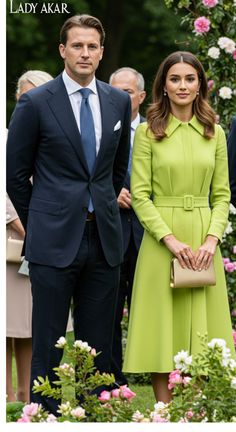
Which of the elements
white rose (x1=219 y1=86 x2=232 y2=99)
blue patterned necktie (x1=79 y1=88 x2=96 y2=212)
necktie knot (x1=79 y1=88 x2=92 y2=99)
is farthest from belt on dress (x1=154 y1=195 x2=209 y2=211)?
white rose (x1=219 y1=86 x2=232 y2=99)

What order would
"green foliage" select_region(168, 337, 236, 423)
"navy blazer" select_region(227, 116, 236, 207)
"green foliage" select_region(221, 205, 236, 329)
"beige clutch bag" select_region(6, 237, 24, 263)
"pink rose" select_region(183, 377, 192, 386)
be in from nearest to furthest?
1. "green foliage" select_region(168, 337, 236, 423)
2. "pink rose" select_region(183, 377, 192, 386)
3. "navy blazer" select_region(227, 116, 236, 207)
4. "beige clutch bag" select_region(6, 237, 24, 263)
5. "green foliage" select_region(221, 205, 236, 329)

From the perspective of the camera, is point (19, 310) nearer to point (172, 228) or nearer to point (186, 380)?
point (172, 228)

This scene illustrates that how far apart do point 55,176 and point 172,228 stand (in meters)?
0.84

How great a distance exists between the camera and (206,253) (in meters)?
6.45

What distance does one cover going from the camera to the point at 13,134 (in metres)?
6.10

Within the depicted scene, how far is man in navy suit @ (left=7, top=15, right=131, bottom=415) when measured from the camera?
237 inches

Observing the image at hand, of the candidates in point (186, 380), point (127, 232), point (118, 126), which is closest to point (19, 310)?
point (127, 232)

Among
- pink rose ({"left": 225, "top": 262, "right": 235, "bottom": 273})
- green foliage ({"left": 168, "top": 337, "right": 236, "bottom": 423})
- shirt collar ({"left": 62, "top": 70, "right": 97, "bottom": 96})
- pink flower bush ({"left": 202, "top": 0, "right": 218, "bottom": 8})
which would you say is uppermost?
pink flower bush ({"left": 202, "top": 0, "right": 218, "bottom": 8})

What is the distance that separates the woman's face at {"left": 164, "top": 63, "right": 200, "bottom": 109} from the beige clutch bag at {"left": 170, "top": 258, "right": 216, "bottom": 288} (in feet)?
2.88

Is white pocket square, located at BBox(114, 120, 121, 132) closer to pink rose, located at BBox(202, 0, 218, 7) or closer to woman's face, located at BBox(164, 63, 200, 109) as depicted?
woman's face, located at BBox(164, 63, 200, 109)

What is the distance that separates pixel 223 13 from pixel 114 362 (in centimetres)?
304

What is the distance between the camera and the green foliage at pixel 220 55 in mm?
9195

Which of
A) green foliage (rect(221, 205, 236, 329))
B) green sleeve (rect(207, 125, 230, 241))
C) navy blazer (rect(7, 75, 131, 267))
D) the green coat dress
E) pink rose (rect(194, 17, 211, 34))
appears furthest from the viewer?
pink rose (rect(194, 17, 211, 34))
